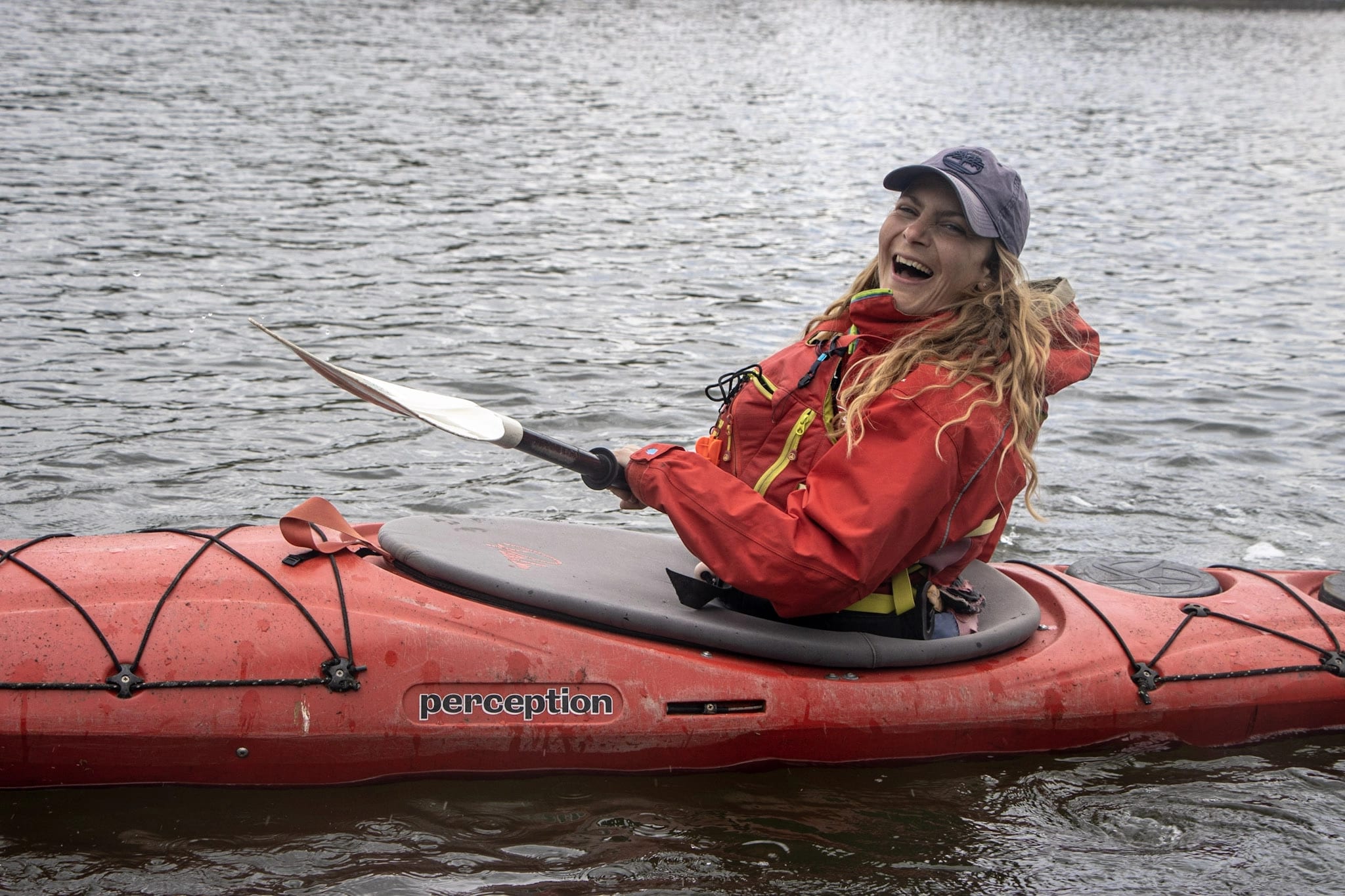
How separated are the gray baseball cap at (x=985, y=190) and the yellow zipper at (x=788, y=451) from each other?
2.13 feet

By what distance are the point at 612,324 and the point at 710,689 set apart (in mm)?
5370

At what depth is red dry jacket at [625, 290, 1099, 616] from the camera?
129 inches

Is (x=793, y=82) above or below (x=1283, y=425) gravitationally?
above

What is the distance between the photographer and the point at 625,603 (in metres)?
3.72

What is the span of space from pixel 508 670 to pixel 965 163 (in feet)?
5.91

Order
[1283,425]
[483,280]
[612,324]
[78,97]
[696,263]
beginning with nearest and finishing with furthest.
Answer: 1. [1283,425]
2. [612,324]
3. [483,280]
4. [696,263]
5. [78,97]

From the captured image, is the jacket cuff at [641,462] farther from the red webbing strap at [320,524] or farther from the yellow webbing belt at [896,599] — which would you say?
the red webbing strap at [320,524]

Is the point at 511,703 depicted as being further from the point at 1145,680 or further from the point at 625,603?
the point at 1145,680

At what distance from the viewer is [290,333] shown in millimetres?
8188

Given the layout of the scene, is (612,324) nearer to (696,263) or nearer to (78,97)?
(696,263)

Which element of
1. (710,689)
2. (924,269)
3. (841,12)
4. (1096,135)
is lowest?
(710,689)

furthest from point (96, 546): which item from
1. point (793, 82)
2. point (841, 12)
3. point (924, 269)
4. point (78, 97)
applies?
point (841, 12)

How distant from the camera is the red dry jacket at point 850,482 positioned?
3.27m

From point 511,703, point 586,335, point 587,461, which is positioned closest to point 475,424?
point 587,461
